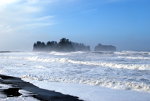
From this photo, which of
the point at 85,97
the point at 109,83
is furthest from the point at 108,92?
the point at 109,83

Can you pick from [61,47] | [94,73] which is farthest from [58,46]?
[94,73]

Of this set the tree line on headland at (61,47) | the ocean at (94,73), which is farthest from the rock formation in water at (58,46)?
the ocean at (94,73)

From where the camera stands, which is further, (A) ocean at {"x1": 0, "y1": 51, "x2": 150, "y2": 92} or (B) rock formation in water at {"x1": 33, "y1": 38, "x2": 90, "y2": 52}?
(B) rock formation in water at {"x1": 33, "y1": 38, "x2": 90, "y2": 52}

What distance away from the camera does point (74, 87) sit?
13.8 metres

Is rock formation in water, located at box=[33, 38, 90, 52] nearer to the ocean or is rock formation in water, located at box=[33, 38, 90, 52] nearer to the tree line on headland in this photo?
the tree line on headland

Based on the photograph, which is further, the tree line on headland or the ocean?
the tree line on headland

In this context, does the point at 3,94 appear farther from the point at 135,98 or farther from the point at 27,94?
the point at 135,98

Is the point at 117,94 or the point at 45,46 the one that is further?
the point at 45,46

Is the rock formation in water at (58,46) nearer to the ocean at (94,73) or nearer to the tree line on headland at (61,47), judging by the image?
the tree line on headland at (61,47)

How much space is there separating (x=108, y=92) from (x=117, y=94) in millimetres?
669

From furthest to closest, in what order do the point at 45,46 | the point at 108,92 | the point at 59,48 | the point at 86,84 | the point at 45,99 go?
the point at 45,46
the point at 59,48
the point at 86,84
the point at 108,92
the point at 45,99

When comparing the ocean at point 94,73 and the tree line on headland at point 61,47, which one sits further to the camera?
the tree line on headland at point 61,47

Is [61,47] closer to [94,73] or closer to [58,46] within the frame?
[58,46]

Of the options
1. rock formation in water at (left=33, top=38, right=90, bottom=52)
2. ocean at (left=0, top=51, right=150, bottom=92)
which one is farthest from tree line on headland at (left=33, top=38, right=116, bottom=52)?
ocean at (left=0, top=51, right=150, bottom=92)
